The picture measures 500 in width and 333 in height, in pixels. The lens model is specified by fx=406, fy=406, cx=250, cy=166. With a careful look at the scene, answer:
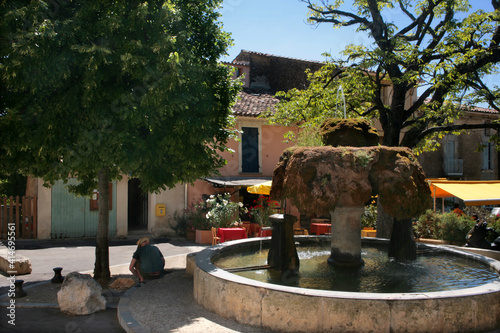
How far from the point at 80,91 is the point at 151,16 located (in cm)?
189

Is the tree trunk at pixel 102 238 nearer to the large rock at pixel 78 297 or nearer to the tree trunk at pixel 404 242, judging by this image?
the large rock at pixel 78 297

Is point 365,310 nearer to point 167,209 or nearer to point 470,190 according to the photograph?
point 470,190

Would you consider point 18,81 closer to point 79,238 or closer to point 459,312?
point 459,312

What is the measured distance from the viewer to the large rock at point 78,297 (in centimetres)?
639

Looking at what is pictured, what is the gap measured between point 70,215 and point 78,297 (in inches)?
436

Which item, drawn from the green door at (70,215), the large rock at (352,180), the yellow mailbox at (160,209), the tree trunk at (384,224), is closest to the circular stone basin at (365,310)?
the large rock at (352,180)

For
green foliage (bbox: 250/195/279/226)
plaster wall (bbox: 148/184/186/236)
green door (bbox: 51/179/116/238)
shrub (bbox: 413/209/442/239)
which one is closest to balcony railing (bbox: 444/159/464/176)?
shrub (bbox: 413/209/442/239)

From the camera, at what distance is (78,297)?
639 centimetres

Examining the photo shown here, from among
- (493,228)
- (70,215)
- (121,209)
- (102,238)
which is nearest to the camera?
(102,238)

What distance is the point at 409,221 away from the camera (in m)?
8.16

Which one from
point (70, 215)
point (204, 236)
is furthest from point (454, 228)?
point (70, 215)

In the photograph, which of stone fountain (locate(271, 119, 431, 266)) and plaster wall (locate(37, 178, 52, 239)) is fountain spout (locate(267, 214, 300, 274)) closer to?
stone fountain (locate(271, 119, 431, 266))

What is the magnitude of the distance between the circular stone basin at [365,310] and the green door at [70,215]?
13.1 meters

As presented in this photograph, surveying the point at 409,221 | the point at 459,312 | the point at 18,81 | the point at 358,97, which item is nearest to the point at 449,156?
the point at 358,97
